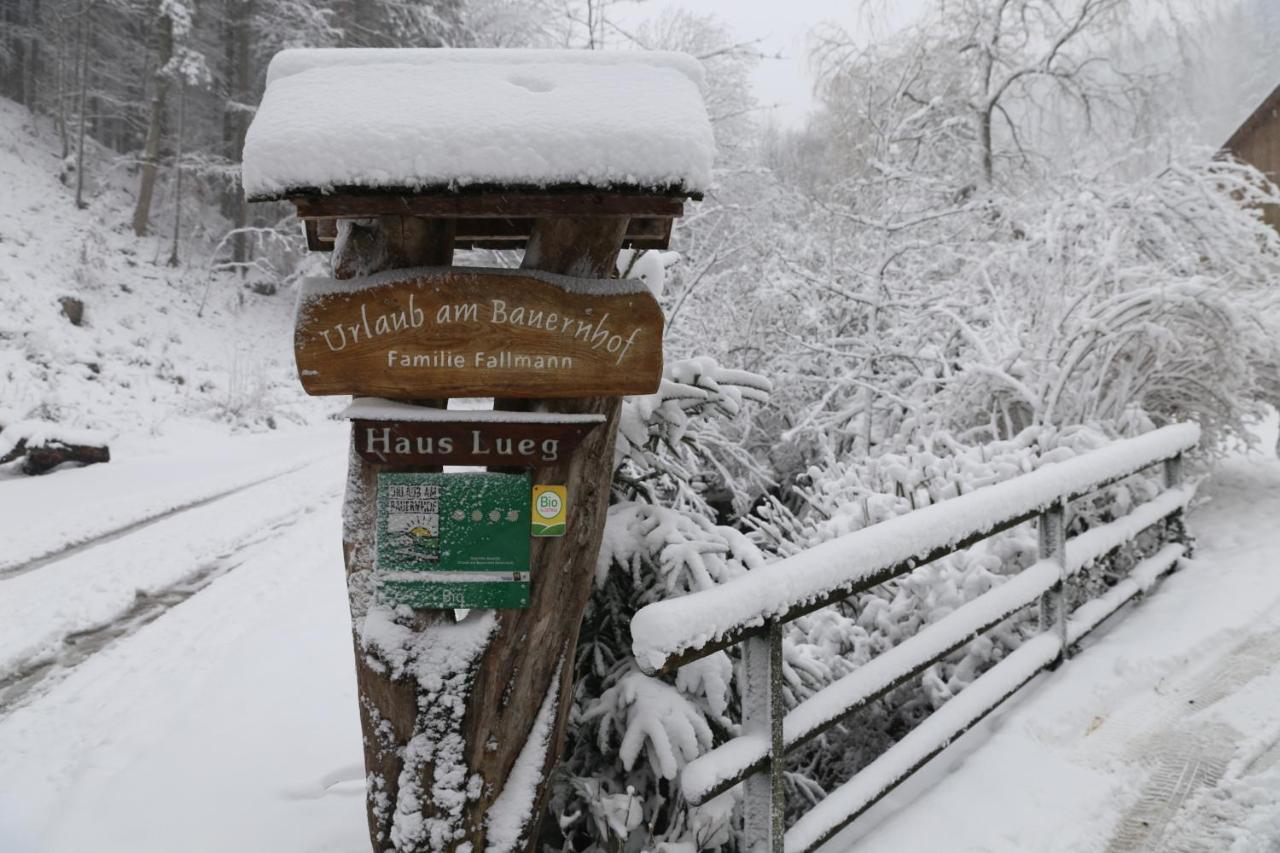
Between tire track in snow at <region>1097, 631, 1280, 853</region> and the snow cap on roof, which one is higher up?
the snow cap on roof

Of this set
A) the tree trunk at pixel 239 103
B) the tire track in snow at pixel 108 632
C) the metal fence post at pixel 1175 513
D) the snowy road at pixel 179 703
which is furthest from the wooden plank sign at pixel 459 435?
the tree trunk at pixel 239 103

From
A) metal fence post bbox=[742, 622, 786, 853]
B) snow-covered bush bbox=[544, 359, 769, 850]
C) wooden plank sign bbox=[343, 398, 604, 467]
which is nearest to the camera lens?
wooden plank sign bbox=[343, 398, 604, 467]

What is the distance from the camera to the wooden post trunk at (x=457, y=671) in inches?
83.7

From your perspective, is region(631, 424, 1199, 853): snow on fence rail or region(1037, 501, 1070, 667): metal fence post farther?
region(1037, 501, 1070, 667): metal fence post

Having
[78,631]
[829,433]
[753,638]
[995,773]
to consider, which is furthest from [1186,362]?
[78,631]

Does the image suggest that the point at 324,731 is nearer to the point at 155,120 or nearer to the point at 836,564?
the point at 836,564

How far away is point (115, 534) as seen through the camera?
23.7 feet

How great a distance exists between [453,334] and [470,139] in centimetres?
47

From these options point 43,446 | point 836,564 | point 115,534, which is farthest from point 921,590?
point 43,446

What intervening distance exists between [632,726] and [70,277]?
804 inches

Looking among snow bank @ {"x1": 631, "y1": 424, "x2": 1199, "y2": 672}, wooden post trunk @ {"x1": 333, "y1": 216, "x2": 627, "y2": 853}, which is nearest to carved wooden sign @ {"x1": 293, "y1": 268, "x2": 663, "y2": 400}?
wooden post trunk @ {"x1": 333, "y1": 216, "x2": 627, "y2": 853}

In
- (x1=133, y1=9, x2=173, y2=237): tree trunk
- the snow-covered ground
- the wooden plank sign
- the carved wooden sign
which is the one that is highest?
(x1=133, y1=9, x2=173, y2=237): tree trunk

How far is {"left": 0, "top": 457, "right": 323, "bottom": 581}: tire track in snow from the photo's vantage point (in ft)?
20.0

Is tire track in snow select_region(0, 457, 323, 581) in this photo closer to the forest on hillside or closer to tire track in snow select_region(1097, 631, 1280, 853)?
the forest on hillside
